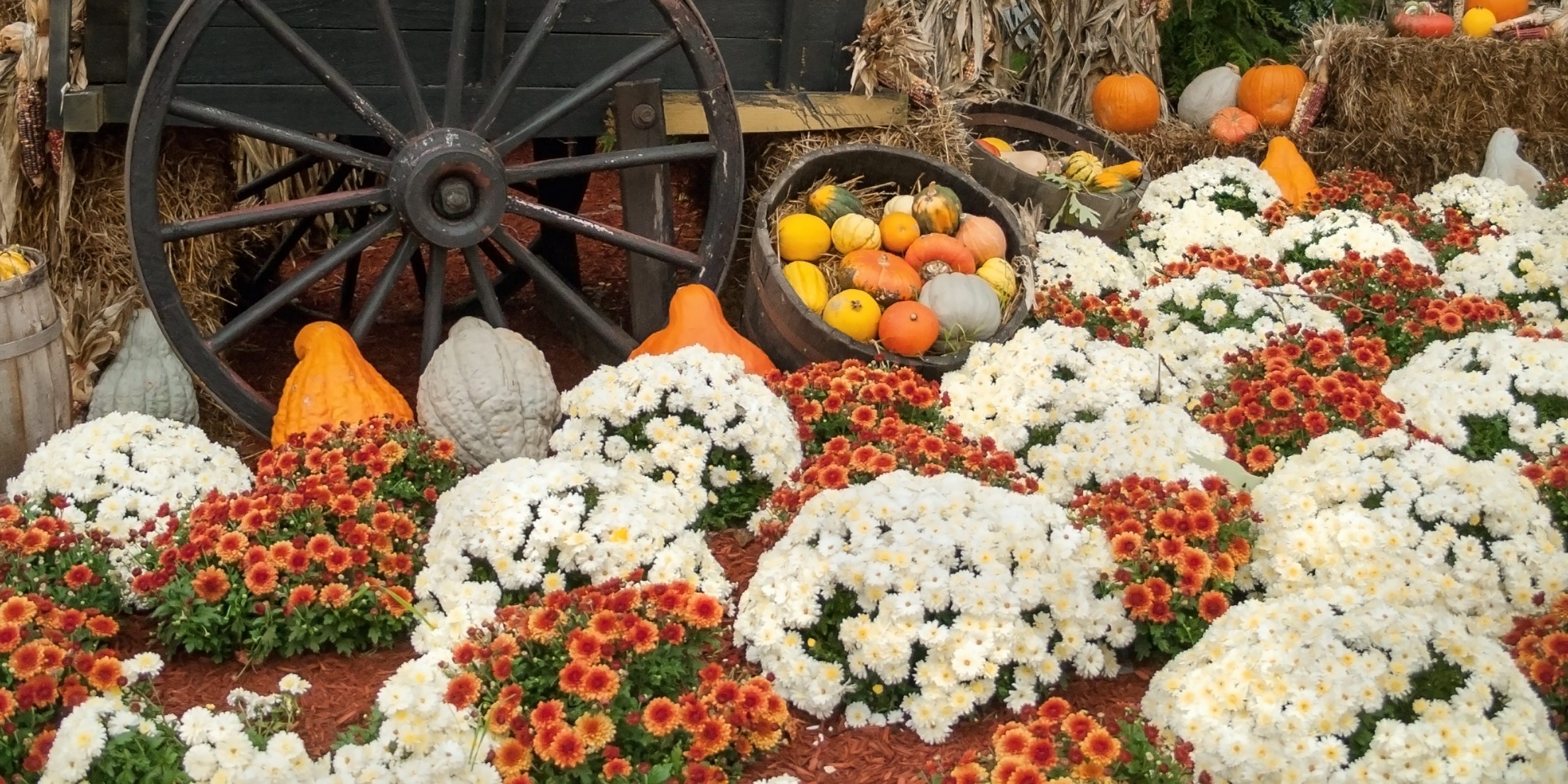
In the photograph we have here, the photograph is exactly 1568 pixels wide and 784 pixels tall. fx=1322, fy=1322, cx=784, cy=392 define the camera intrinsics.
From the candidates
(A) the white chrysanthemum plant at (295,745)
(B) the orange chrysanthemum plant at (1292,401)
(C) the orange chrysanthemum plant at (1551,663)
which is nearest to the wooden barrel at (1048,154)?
(B) the orange chrysanthemum plant at (1292,401)

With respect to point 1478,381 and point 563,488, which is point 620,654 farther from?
point 1478,381

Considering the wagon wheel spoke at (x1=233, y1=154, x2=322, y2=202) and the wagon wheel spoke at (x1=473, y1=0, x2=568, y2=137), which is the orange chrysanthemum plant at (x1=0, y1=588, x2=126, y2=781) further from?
the wagon wheel spoke at (x1=233, y1=154, x2=322, y2=202)

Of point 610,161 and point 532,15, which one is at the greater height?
point 532,15

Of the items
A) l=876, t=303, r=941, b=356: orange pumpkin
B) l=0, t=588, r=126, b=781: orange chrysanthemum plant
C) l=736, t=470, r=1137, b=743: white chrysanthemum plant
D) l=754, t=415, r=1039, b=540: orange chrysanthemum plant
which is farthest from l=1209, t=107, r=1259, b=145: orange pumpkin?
l=0, t=588, r=126, b=781: orange chrysanthemum plant

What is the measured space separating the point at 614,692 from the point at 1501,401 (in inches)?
95.9

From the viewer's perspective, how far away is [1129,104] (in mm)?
6152

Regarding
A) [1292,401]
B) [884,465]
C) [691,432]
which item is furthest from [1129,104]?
[691,432]

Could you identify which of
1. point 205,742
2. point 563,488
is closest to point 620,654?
point 563,488

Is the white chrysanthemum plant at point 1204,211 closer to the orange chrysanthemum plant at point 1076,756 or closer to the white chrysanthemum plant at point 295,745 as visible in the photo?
the orange chrysanthemum plant at point 1076,756

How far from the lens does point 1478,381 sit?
3.45 m

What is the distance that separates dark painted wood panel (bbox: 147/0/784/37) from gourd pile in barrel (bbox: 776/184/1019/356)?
59 cm

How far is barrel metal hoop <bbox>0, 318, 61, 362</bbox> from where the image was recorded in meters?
3.28

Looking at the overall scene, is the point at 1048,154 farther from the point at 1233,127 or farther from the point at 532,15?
the point at 532,15

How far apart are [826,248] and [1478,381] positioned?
6.28 ft
